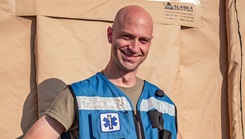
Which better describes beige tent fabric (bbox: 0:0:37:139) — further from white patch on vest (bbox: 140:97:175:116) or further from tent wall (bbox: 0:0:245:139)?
white patch on vest (bbox: 140:97:175:116)

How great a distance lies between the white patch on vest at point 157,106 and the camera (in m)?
1.69

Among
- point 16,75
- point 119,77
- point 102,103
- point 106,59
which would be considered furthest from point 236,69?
point 16,75

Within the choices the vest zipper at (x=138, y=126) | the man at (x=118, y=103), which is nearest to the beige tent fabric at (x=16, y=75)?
the man at (x=118, y=103)

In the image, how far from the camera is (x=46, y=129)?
4.82 ft

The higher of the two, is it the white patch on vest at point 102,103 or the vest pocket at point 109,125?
the white patch on vest at point 102,103

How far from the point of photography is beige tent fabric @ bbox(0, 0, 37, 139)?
195cm

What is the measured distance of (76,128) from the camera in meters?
1.56

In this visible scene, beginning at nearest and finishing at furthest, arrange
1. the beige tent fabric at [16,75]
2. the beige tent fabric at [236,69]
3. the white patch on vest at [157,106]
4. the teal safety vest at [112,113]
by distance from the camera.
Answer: the teal safety vest at [112,113]
the white patch on vest at [157,106]
the beige tent fabric at [16,75]
the beige tent fabric at [236,69]

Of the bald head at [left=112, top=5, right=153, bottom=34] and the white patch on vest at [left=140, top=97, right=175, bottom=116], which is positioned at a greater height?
the bald head at [left=112, top=5, right=153, bottom=34]

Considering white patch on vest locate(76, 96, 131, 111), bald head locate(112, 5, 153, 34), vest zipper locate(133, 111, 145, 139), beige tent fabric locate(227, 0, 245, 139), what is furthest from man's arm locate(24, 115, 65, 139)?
beige tent fabric locate(227, 0, 245, 139)

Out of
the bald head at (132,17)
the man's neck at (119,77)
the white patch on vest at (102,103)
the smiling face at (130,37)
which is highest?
the bald head at (132,17)

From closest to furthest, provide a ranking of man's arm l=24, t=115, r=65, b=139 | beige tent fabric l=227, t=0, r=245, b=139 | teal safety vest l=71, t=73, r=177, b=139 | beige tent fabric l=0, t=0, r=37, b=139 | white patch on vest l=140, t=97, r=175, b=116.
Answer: man's arm l=24, t=115, r=65, b=139, teal safety vest l=71, t=73, r=177, b=139, white patch on vest l=140, t=97, r=175, b=116, beige tent fabric l=0, t=0, r=37, b=139, beige tent fabric l=227, t=0, r=245, b=139

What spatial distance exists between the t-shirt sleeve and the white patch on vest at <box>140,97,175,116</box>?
30 centimetres

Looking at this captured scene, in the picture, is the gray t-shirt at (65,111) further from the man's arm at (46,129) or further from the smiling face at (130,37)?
the smiling face at (130,37)
